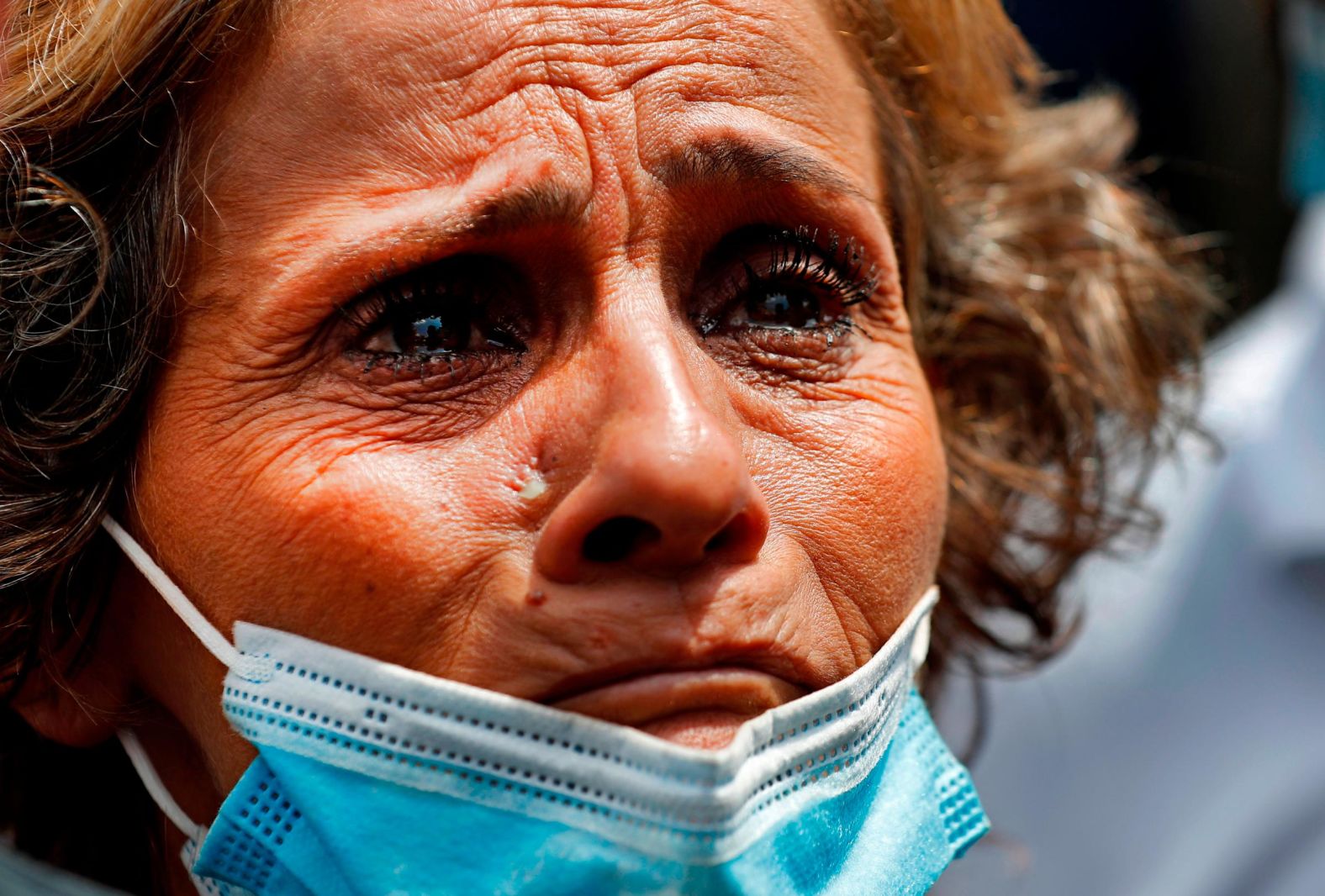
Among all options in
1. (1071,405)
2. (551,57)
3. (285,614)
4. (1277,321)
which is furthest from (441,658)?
(1277,321)

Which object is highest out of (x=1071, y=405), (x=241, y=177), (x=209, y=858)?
(x=241, y=177)

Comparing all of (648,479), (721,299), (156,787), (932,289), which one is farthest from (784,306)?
(156,787)

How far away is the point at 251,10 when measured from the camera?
1.92 meters

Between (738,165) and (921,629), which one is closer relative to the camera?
(738,165)

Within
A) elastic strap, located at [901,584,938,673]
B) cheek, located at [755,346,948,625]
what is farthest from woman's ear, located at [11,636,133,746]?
elastic strap, located at [901,584,938,673]

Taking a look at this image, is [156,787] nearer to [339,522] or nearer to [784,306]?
[339,522]

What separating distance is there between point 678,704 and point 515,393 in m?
0.51

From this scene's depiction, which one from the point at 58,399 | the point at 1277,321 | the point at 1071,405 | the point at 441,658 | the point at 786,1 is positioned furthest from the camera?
the point at 1277,321

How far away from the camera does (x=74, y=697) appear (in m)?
2.01

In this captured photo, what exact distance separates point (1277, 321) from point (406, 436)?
341 cm

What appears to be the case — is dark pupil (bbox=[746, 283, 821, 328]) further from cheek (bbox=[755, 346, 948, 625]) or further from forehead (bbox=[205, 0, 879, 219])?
forehead (bbox=[205, 0, 879, 219])

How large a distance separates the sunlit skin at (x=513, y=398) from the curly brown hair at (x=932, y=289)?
94mm

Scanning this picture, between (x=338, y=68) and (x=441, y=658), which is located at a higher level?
(x=338, y=68)

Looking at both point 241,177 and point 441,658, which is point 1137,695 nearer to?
point 441,658
